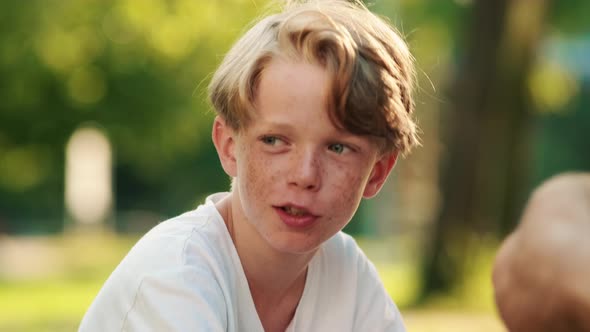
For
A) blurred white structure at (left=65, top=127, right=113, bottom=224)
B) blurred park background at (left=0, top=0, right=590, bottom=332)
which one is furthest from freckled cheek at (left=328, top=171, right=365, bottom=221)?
blurred white structure at (left=65, top=127, right=113, bottom=224)

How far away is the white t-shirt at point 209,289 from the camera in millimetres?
2363

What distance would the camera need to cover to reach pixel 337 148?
97.1 inches

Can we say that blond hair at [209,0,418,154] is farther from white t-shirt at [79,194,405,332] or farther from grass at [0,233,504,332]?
grass at [0,233,504,332]

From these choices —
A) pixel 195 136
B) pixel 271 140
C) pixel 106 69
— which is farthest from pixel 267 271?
pixel 195 136

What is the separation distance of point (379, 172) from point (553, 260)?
5.25 feet

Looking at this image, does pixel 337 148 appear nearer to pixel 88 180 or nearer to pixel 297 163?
pixel 297 163

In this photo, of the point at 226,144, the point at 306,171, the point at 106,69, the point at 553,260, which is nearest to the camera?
the point at 553,260

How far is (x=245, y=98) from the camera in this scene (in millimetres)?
2518

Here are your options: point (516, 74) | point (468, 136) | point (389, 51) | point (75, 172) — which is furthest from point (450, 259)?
point (75, 172)

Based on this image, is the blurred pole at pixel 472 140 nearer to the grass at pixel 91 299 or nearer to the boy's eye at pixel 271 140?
the grass at pixel 91 299

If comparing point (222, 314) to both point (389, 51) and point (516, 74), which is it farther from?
point (516, 74)

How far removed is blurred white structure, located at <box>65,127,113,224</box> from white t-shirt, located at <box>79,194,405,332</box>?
2641 cm

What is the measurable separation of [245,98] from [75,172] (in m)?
28.3

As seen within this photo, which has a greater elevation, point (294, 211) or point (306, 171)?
point (306, 171)
